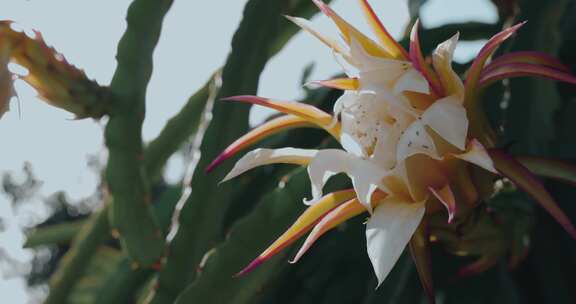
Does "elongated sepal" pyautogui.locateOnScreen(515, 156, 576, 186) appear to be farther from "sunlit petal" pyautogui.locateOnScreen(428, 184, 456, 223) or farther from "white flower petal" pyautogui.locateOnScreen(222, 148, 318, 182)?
"white flower petal" pyautogui.locateOnScreen(222, 148, 318, 182)

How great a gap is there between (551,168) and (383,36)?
20 cm

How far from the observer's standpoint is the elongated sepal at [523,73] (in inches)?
26.7

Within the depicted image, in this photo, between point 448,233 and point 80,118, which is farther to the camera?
point 80,118

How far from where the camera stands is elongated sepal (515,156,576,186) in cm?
72

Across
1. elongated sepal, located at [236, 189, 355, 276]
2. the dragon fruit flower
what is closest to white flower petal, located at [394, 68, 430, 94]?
the dragon fruit flower

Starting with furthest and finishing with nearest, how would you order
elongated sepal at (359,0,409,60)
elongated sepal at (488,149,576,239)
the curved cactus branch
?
the curved cactus branch → elongated sepal at (359,0,409,60) → elongated sepal at (488,149,576,239)

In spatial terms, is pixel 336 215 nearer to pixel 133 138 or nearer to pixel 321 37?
pixel 321 37

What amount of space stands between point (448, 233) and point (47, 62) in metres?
0.57

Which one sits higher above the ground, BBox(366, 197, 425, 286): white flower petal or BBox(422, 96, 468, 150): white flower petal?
BBox(422, 96, 468, 150): white flower petal

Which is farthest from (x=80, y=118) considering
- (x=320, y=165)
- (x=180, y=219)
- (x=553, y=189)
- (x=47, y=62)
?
(x=553, y=189)

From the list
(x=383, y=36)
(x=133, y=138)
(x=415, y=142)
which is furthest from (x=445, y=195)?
(x=133, y=138)

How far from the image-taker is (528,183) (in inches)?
26.1

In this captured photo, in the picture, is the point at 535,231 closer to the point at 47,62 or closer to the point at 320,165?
the point at 320,165

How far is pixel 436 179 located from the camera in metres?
0.73
